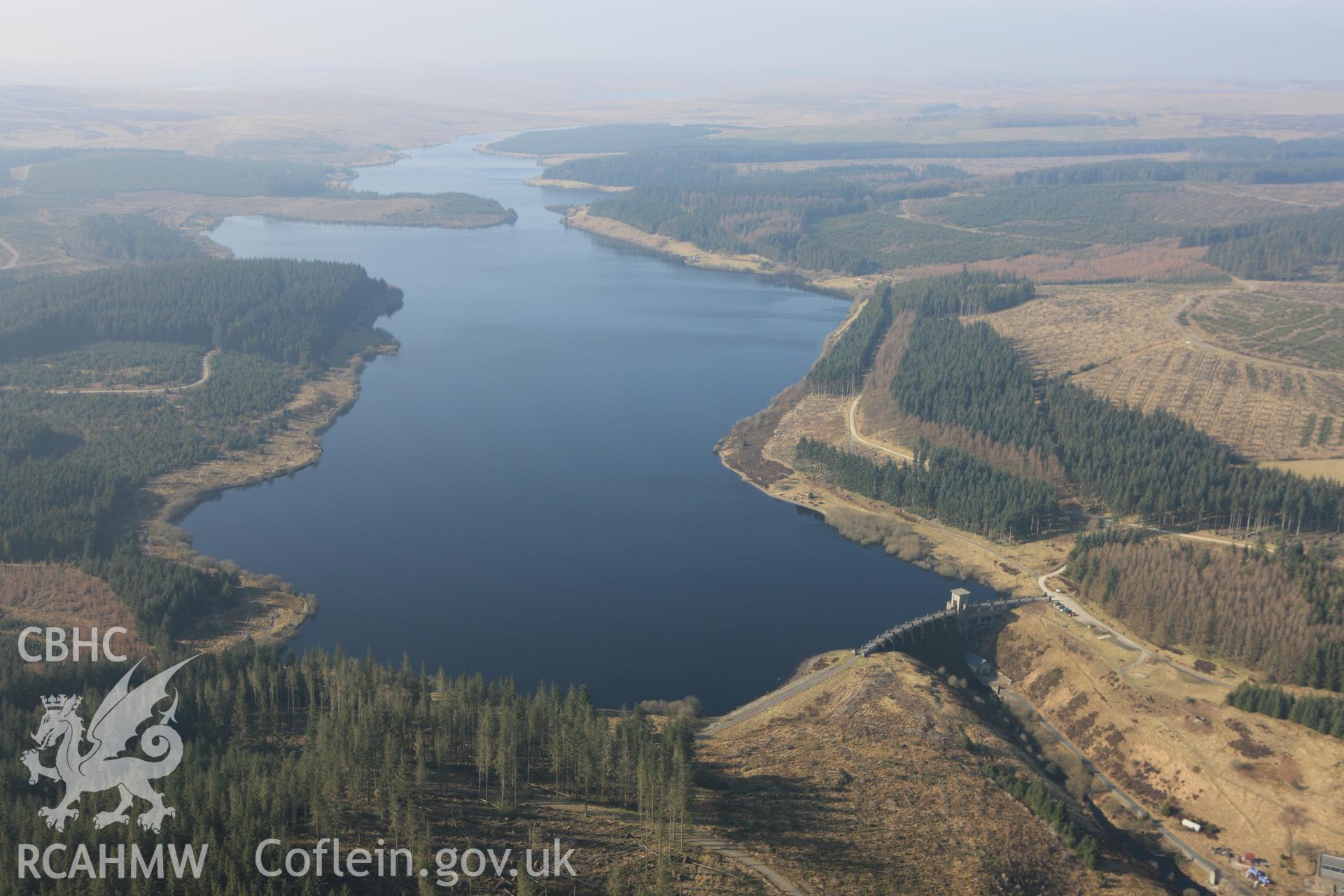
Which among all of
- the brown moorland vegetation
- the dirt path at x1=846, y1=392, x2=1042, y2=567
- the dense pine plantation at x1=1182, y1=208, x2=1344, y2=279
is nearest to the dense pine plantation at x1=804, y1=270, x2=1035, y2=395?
the dirt path at x1=846, y1=392, x2=1042, y2=567

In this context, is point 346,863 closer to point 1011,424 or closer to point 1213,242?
point 1011,424

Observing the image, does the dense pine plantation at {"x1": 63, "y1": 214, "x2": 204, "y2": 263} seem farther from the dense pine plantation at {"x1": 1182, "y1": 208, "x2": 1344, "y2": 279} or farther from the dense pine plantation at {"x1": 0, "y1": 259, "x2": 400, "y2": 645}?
the dense pine plantation at {"x1": 1182, "y1": 208, "x2": 1344, "y2": 279}

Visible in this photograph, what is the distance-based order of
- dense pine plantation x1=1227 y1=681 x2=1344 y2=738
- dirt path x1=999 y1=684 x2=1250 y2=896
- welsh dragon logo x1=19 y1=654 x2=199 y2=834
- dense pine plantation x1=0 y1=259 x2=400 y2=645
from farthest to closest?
1. dense pine plantation x1=0 y1=259 x2=400 y2=645
2. dense pine plantation x1=1227 y1=681 x2=1344 y2=738
3. dirt path x1=999 y1=684 x2=1250 y2=896
4. welsh dragon logo x1=19 y1=654 x2=199 y2=834

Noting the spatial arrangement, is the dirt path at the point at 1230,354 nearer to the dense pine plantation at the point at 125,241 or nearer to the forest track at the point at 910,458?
the forest track at the point at 910,458

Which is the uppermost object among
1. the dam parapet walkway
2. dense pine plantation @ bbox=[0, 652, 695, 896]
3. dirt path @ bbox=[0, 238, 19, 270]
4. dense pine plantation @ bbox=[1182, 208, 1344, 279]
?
dense pine plantation @ bbox=[1182, 208, 1344, 279]

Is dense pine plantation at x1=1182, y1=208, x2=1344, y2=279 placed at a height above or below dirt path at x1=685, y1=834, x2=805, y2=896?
above

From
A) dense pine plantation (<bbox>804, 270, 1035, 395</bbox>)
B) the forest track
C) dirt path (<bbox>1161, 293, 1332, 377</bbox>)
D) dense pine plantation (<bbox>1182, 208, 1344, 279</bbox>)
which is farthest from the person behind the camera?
dense pine plantation (<bbox>1182, 208, 1344, 279</bbox>)

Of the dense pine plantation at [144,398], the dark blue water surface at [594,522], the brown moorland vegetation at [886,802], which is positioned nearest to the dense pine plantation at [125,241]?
the dense pine plantation at [144,398]
